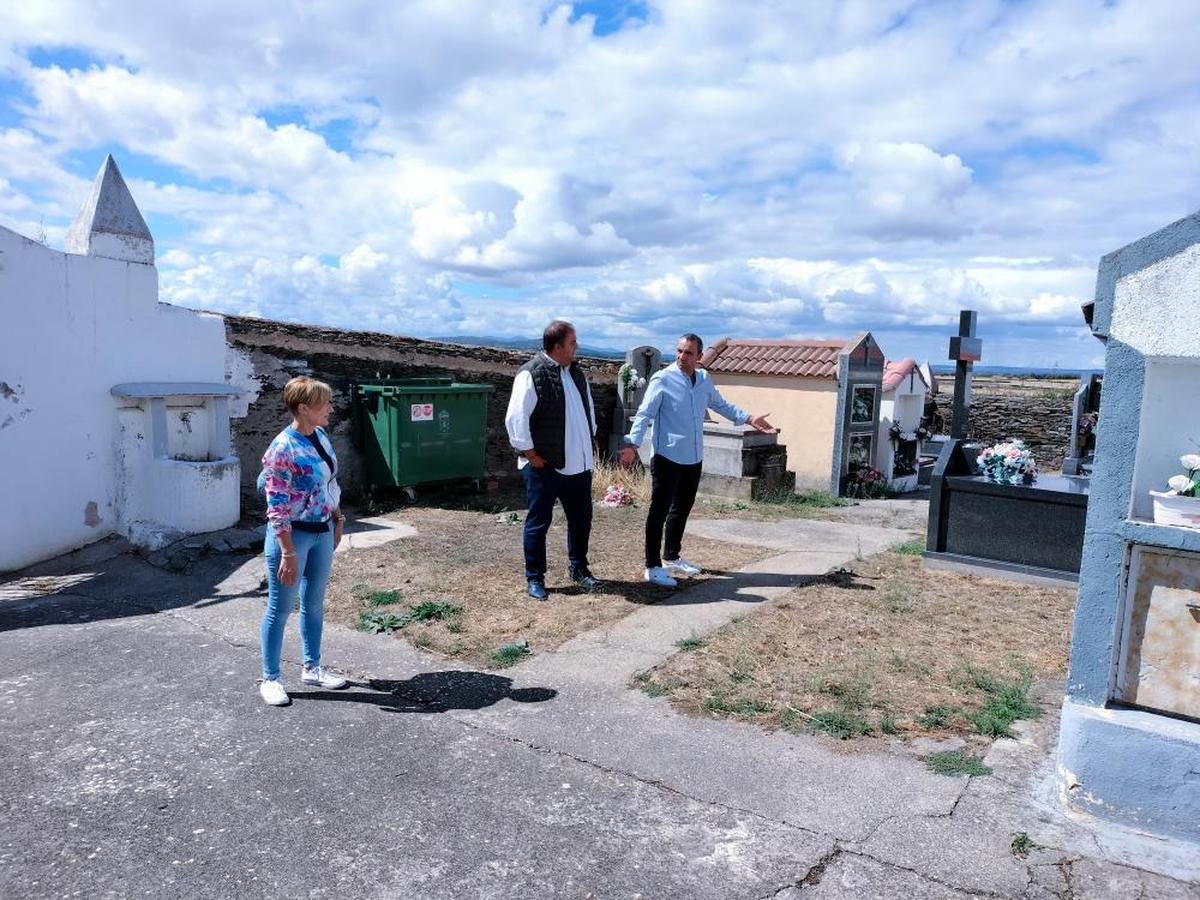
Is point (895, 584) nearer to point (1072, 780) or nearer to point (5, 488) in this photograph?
point (1072, 780)

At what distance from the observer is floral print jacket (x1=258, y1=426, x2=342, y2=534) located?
13.6 feet

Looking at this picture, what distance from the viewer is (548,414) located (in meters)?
5.87

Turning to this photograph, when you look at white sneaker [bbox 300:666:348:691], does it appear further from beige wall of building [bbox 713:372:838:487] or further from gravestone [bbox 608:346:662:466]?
beige wall of building [bbox 713:372:838:487]

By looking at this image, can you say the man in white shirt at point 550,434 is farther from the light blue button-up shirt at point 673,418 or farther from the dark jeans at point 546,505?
the light blue button-up shirt at point 673,418

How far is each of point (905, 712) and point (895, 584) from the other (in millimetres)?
2611

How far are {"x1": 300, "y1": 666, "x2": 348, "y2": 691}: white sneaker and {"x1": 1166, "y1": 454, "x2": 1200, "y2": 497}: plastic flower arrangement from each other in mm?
3796

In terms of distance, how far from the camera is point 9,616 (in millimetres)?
5812

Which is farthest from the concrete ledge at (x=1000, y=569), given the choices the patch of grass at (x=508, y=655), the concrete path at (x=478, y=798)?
the patch of grass at (x=508, y=655)

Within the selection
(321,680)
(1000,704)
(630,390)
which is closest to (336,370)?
(630,390)

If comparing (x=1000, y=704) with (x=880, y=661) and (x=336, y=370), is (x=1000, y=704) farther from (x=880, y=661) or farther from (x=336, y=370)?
(x=336, y=370)

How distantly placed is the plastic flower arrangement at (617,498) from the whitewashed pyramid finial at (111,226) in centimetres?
529

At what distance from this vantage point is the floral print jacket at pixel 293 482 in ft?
13.6

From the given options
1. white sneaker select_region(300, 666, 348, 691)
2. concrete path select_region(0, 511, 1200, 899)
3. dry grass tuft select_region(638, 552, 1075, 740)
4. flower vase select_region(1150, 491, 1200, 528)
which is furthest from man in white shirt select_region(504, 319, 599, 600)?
flower vase select_region(1150, 491, 1200, 528)

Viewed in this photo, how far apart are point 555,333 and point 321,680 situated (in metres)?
2.58
